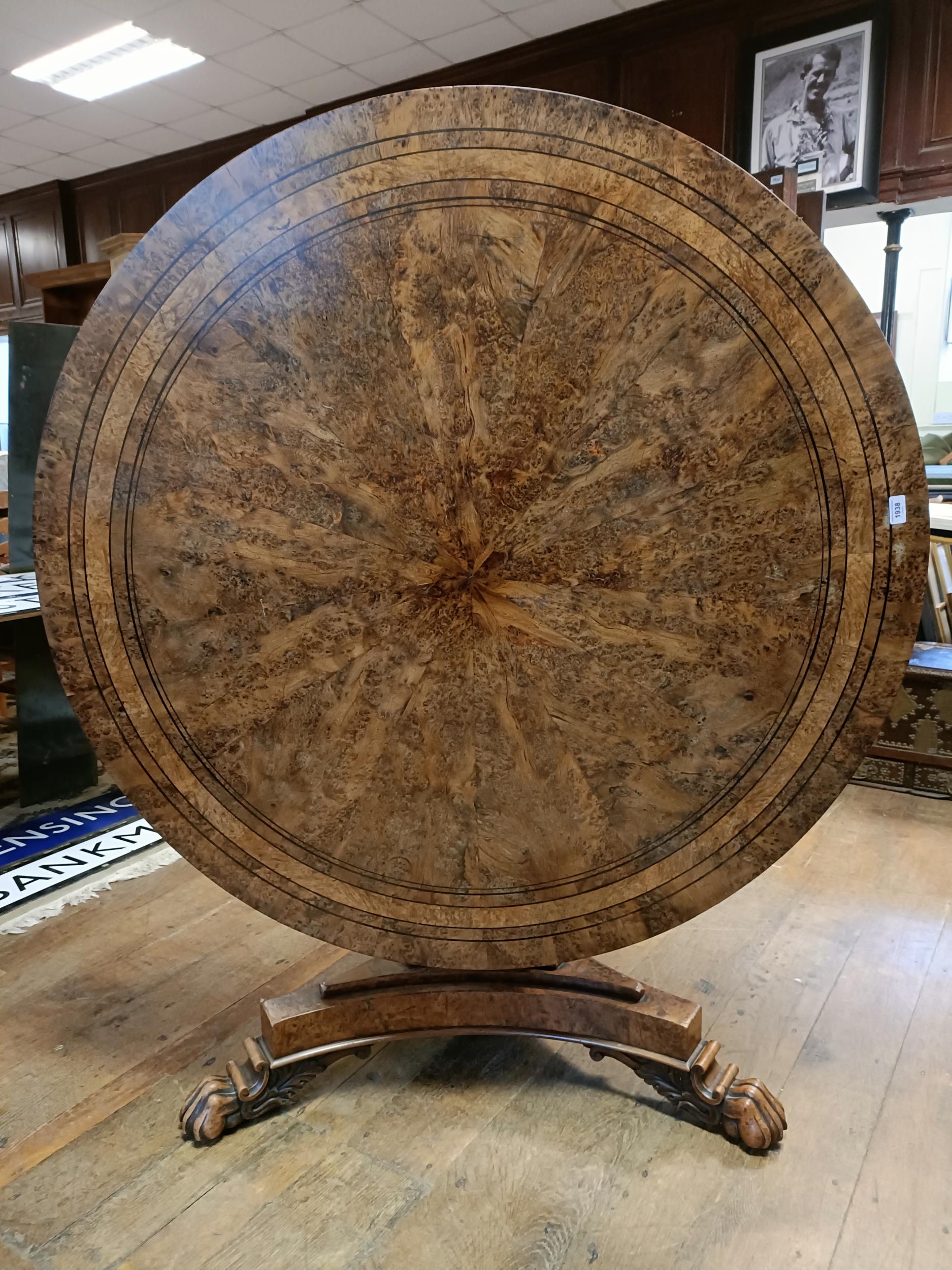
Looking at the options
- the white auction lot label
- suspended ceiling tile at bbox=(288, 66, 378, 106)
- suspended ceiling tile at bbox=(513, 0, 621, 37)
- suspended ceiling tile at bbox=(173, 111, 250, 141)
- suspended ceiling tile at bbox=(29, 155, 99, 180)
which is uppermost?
suspended ceiling tile at bbox=(29, 155, 99, 180)

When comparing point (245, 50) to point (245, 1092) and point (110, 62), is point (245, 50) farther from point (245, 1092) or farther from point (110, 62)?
point (245, 1092)

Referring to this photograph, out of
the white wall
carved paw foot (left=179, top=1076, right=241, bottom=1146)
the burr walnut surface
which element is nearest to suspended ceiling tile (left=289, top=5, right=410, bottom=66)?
the white wall

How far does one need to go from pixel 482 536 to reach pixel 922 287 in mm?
5679

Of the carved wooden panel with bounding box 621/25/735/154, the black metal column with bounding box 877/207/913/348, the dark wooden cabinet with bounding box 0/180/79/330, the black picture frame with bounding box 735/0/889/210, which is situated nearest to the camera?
the black picture frame with bounding box 735/0/889/210

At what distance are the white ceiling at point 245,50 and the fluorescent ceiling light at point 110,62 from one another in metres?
0.06

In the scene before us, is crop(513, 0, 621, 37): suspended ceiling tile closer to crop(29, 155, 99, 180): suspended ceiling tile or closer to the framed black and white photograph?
the framed black and white photograph

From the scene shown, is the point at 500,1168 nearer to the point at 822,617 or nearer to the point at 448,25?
the point at 822,617

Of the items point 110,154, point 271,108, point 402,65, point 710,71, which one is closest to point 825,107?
point 710,71

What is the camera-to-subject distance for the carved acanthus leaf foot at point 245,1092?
51.5 inches

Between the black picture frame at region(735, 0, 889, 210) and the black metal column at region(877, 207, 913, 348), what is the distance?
13 cm

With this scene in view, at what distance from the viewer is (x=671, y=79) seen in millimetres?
4133

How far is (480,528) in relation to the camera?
3.99 ft

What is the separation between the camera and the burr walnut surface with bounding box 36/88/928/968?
1103mm

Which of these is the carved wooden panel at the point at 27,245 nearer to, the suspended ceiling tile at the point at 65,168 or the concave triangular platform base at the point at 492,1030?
the suspended ceiling tile at the point at 65,168
